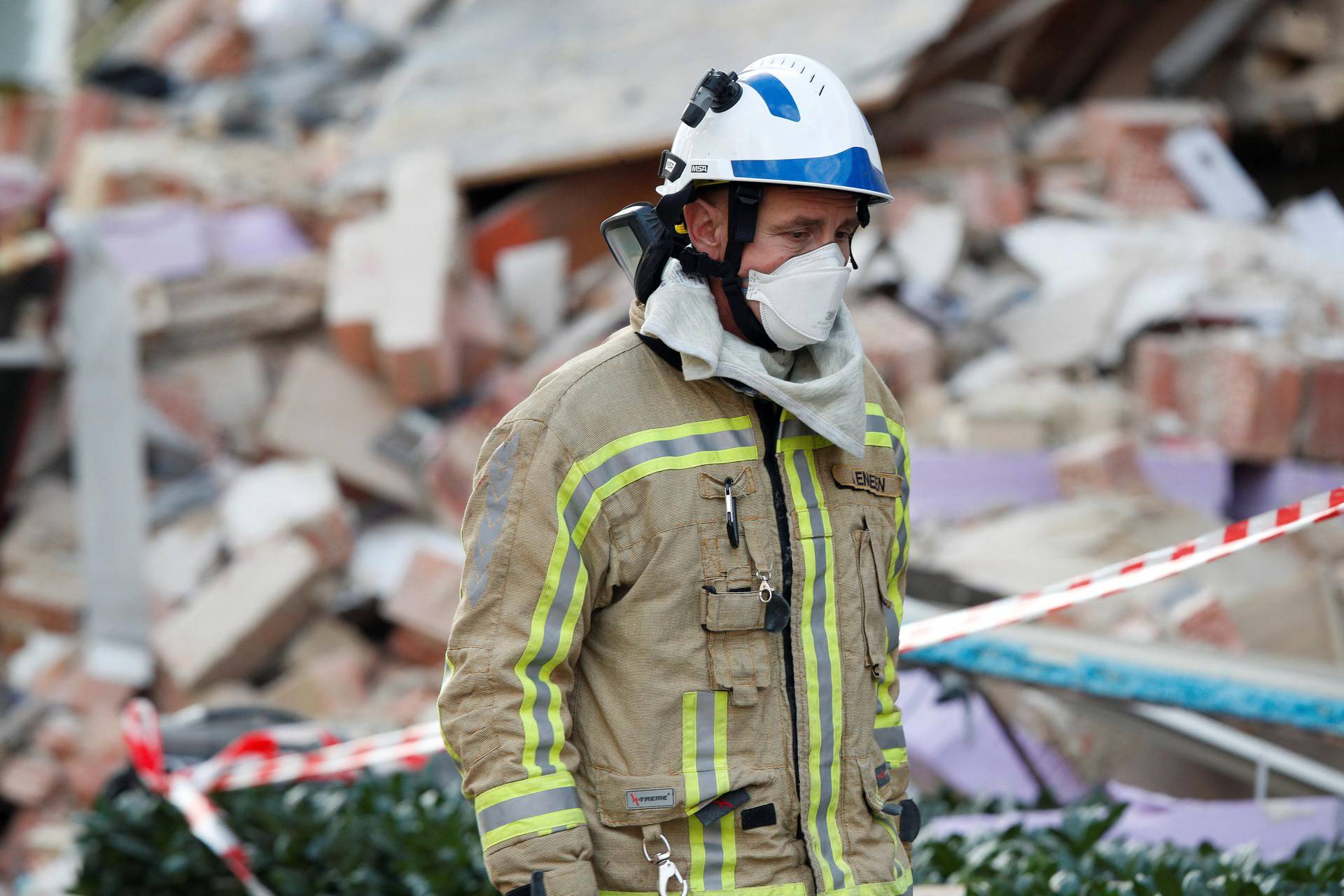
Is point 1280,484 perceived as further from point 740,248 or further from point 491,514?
point 491,514

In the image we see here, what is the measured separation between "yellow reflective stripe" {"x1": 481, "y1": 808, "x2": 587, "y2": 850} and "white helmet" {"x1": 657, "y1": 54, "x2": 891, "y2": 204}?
98 centimetres

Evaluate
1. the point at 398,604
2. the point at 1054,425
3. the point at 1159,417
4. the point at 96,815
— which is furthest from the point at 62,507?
the point at 1159,417

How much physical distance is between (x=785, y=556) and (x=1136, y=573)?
47.8 inches

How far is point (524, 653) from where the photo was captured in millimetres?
1900

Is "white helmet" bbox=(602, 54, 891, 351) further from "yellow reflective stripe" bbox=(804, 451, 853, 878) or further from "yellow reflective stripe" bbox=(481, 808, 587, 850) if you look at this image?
"yellow reflective stripe" bbox=(481, 808, 587, 850)

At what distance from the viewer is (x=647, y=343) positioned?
6.86 feet

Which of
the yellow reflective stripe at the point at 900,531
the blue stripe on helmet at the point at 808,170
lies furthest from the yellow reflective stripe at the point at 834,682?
the blue stripe on helmet at the point at 808,170

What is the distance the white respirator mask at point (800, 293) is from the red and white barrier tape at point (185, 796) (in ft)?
7.85

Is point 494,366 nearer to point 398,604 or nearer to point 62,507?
point 398,604

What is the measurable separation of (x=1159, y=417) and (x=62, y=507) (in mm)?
5821

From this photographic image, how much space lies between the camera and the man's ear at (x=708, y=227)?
6.84 feet

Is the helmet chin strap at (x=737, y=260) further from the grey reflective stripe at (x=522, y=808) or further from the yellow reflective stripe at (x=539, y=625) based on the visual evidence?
the grey reflective stripe at (x=522, y=808)

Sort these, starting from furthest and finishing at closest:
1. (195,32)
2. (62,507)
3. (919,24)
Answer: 1. (195,32)
2. (919,24)
3. (62,507)

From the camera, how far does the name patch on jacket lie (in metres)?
2.09
